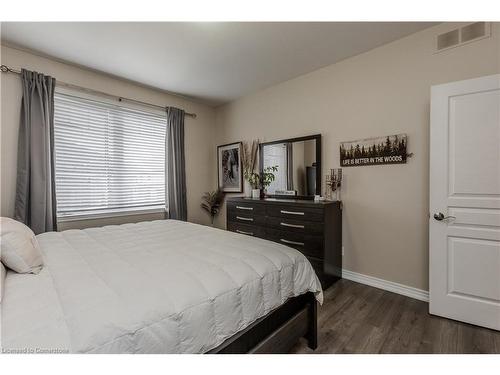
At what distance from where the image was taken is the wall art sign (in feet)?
7.81

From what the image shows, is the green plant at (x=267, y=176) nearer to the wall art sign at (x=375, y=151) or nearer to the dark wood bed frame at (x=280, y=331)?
the wall art sign at (x=375, y=151)

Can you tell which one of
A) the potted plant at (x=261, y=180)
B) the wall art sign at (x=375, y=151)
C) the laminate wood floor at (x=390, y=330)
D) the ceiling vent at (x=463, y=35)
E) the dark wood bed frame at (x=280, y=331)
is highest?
the ceiling vent at (x=463, y=35)

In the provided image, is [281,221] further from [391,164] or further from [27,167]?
[27,167]

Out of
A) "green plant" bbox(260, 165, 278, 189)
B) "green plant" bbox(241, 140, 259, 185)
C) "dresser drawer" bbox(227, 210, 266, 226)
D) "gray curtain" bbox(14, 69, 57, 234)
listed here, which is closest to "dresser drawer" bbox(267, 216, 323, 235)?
"dresser drawer" bbox(227, 210, 266, 226)

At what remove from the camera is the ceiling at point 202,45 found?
7.09 feet

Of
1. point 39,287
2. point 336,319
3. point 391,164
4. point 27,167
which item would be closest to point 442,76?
point 391,164

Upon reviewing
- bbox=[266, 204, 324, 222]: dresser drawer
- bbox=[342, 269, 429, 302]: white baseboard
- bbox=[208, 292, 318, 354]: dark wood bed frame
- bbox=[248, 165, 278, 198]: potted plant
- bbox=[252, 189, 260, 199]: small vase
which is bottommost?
bbox=[342, 269, 429, 302]: white baseboard

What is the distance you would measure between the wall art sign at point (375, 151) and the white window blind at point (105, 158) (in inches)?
107

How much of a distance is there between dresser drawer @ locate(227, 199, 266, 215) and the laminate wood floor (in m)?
1.27

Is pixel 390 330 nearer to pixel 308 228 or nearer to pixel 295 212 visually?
A: pixel 308 228

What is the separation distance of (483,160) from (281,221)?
1.86m

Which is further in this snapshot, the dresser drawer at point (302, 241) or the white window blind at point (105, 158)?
the white window blind at point (105, 158)

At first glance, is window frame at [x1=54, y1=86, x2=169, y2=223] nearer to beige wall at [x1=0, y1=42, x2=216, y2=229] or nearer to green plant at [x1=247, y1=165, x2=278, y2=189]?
beige wall at [x1=0, y1=42, x2=216, y2=229]

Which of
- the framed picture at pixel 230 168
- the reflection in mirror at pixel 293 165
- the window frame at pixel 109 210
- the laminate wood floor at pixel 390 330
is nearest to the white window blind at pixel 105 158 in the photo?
the window frame at pixel 109 210
